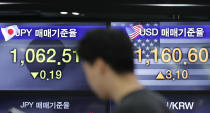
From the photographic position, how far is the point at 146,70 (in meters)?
4.61

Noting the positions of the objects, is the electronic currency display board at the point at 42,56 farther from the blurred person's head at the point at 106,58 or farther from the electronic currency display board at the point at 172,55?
the blurred person's head at the point at 106,58

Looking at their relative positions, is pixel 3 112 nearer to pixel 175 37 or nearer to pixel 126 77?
pixel 175 37

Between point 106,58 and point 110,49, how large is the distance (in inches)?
1.5

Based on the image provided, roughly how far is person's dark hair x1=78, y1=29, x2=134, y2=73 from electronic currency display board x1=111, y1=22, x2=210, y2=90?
3059 millimetres

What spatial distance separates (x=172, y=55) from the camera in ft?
15.1

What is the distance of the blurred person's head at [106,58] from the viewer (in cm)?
152

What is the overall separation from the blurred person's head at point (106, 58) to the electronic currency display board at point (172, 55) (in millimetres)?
3066

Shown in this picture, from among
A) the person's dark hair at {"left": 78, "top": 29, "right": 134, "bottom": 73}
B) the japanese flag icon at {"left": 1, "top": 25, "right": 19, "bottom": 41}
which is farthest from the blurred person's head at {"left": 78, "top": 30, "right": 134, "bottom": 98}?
the japanese flag icon at {"left": 1, "top": 25, "right": 19, "bottom": 41}

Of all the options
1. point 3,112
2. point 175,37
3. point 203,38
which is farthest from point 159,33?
point 3,112

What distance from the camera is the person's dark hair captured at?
5.00ft
